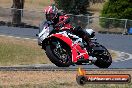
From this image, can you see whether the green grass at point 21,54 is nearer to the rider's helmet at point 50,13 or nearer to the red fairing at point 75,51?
the red fairing at point 75,51

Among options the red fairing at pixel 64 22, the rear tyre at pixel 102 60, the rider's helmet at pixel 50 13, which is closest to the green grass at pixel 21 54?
the rear tyre at pixel 102 60

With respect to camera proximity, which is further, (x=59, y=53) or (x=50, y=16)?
(x=59, y=53)

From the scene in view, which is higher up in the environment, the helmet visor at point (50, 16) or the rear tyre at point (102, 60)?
the helmet visor at point (50, 16)

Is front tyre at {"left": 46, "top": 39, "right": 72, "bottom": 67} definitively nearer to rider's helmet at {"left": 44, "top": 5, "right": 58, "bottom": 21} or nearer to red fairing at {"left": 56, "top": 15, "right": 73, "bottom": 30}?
red fairing at {"left": 56, "top": 15, "right": 73, "bottom": 30}

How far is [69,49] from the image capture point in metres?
8.89

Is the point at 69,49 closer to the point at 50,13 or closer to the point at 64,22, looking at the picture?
the point at 64,22

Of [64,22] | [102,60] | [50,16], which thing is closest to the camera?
[50,16]

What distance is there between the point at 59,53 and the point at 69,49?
0.20 m

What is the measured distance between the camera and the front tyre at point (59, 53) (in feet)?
28.1

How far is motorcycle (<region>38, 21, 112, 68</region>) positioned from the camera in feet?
28.0

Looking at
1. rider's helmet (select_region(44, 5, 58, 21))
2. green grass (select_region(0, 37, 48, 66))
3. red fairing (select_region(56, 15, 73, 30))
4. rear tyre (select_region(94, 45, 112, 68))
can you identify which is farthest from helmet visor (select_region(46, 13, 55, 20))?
green grass (select_region(0, 37, 48, 66))

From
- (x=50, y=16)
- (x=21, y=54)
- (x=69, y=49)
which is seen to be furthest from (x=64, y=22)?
(x=21, y=54)

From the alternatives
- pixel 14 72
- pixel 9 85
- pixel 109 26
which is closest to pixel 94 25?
pixel 109 26

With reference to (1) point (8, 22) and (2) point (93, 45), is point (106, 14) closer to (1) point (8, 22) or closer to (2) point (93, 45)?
(1) point (8, 22)
